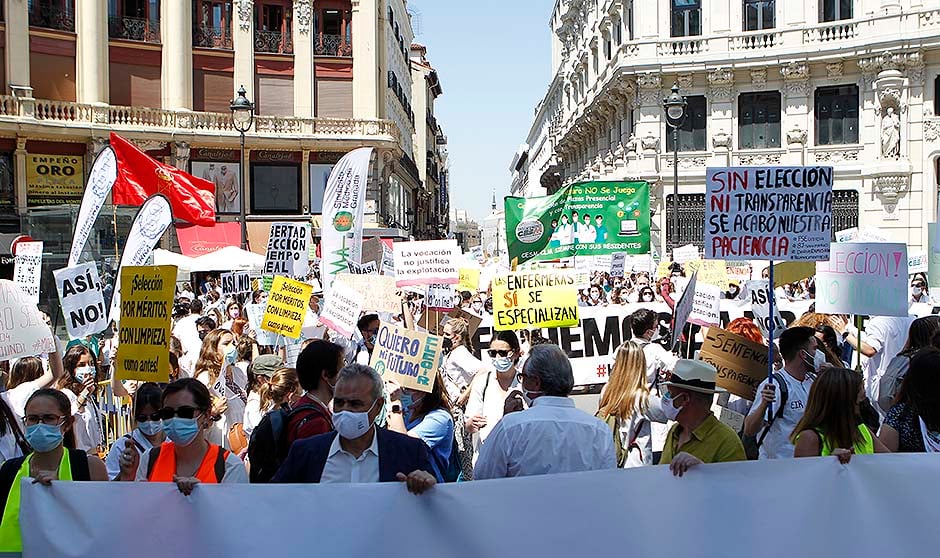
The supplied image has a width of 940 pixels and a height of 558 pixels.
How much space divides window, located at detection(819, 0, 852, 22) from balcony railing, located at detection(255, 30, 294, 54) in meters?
19.1

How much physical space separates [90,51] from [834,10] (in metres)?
25.2

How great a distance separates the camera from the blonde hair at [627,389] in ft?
21.2

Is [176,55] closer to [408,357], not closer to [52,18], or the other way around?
[52,18]

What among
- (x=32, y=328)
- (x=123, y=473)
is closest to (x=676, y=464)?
(x=123, y=473)

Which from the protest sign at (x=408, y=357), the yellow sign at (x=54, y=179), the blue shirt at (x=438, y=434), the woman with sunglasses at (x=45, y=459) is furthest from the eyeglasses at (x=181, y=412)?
the yellow sign at (x=54, y=179)

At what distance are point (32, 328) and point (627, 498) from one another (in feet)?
17.6

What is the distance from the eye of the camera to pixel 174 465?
4727mm

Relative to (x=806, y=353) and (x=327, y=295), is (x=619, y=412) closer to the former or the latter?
(x=806, y=353)

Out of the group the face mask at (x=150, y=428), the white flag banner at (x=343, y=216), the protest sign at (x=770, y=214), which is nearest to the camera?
the face mask at (x=150, y=428)

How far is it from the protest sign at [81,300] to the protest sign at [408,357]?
347cm

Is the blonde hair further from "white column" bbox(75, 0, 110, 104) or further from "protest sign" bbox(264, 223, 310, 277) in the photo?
"white column" bbox(75, 0, 110, 104)

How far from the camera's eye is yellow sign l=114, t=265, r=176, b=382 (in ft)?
21.9

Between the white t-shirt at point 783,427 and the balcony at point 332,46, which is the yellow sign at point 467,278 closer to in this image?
the white t-shirt at point 783,427

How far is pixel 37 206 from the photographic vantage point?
3409 cm
